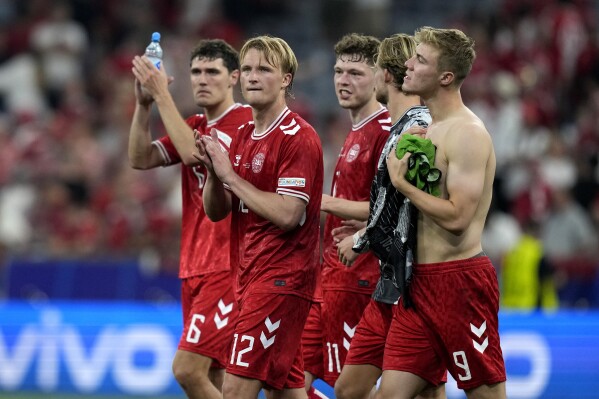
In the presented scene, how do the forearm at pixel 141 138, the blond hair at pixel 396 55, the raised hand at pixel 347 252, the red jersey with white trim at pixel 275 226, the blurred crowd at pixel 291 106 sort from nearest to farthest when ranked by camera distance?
the red jersey with white trim at pixel 275 226, the blond hair at pixel 396 55, the raised hand at pixel 347 252, the forearm at pixel 141 138, the blurred crowd at pixel 291 106

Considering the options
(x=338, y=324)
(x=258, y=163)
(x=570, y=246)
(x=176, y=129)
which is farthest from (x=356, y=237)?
(x=570, y=246)

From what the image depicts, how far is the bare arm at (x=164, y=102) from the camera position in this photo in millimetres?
8555

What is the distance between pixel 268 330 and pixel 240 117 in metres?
2.09

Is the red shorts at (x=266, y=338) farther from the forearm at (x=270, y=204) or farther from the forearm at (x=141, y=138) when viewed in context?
the forearm at (x=141, y=138)

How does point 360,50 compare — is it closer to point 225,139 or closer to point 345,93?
point 345,93

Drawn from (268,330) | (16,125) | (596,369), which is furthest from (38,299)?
(268,330)

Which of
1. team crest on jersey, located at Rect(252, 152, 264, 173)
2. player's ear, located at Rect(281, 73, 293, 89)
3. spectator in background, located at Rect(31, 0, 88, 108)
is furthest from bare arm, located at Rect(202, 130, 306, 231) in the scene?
spectator in background, located at Rect(31, 0, 88, 108)

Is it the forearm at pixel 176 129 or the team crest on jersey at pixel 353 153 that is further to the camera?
the forearm at pixel 176 129

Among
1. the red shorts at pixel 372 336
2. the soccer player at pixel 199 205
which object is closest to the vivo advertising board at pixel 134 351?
the soccer player at pixel 199 205

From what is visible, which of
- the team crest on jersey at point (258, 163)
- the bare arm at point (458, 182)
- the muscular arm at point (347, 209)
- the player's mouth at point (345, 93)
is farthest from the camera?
the player's mouth at point (345, 93)

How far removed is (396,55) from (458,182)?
4.00 ft

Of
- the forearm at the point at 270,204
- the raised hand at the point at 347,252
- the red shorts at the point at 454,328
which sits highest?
the forearm at the point at 270,204

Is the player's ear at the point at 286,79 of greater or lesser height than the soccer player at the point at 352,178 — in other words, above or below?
above

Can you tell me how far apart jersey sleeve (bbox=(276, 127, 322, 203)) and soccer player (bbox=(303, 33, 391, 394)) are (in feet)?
2.82
